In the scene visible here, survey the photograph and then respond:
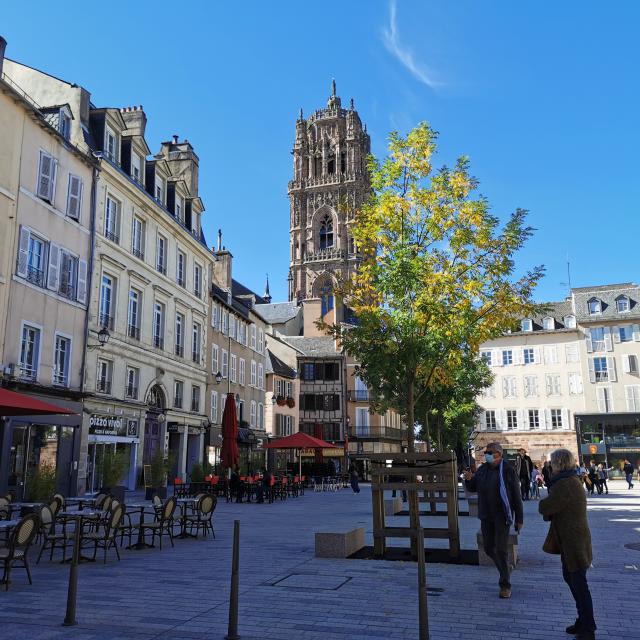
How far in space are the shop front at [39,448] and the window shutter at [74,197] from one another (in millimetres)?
Result: 6325

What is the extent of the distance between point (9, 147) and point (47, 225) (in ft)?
8.61

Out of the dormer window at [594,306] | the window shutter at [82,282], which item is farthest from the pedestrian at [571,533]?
the dormer window at [594,306]

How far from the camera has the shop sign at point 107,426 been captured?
73.9ft

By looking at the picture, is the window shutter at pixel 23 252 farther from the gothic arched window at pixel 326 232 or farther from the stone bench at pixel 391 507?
the gothic arched window at pixel 326 232

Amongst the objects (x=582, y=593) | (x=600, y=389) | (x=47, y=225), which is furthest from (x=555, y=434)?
(x=582, y=593)

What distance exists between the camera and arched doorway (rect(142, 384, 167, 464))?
2633 centimetres

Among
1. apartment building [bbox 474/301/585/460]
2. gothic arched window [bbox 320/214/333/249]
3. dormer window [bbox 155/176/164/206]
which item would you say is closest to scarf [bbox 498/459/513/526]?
dormer window [bbox 155/176/164/206]

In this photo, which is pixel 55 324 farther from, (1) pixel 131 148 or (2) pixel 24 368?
(1) pixel 131 148

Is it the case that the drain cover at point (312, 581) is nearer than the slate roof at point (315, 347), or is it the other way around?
the drain cover at point (312, 581)

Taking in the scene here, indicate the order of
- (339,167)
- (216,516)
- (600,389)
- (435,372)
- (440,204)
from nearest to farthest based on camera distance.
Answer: (440,204), (435,372), (216,516), (600,389), (339,167)

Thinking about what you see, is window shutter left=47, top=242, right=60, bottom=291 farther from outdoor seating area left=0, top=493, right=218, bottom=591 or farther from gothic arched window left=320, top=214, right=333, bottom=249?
gothic arched window left=320, top=214, right=333, bottom=249

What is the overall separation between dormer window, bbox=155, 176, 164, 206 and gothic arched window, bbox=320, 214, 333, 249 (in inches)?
2513

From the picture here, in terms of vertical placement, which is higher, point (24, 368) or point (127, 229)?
point (127, 229)

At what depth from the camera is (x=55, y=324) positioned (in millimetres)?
20484
